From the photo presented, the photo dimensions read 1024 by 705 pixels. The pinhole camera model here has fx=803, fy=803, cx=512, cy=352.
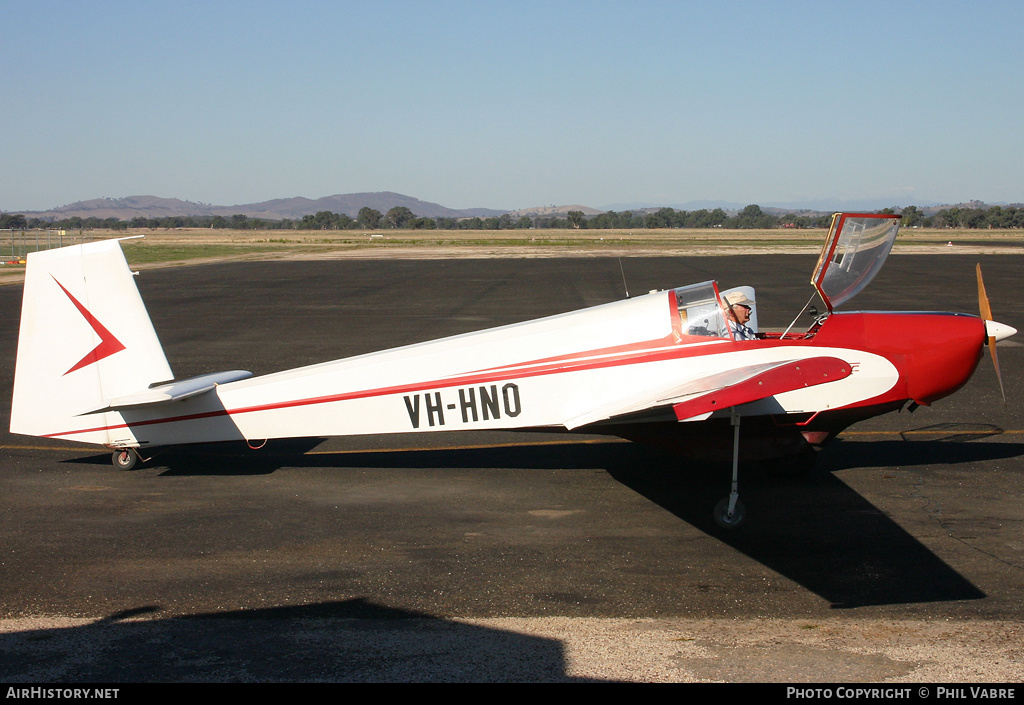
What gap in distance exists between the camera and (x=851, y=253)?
8.05 m

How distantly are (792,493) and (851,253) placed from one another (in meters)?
2.48

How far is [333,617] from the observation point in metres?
5.72

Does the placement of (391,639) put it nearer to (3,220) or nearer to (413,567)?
(413,567)

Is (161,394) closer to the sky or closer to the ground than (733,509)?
closer to the sky

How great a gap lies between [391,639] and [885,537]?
14.3 ft

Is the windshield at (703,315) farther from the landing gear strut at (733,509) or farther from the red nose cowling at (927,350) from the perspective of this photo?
the red nose cowling at (927,350)

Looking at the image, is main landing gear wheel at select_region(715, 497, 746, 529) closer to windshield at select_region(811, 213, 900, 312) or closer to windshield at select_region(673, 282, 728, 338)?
windshield at select_region(673, 282, 728, 338)

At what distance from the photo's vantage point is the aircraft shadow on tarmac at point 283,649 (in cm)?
492

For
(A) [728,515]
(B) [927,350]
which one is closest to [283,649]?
(A) [728,515]

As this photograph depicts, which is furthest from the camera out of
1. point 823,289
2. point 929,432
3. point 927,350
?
point 929,432

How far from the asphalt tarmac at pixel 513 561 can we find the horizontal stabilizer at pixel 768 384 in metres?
1.30

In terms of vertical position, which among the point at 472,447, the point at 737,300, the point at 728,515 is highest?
the point at 737,300

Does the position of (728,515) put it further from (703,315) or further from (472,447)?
(472,447)

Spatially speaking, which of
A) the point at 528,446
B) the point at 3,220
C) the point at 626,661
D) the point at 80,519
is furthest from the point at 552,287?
the point at 3,220
